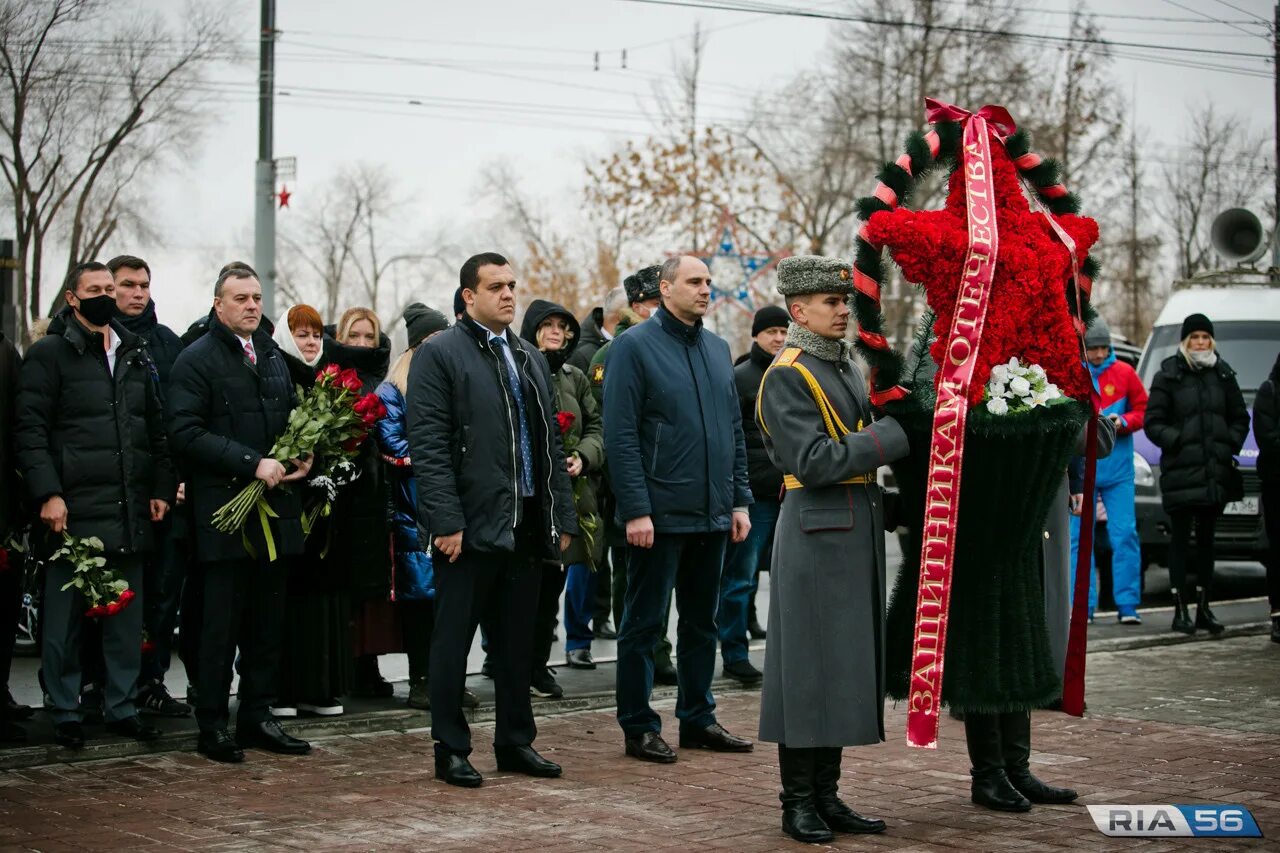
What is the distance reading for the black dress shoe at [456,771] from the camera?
22.9 ft

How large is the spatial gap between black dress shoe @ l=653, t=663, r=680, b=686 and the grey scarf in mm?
3693

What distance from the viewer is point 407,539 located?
8680 millimetres

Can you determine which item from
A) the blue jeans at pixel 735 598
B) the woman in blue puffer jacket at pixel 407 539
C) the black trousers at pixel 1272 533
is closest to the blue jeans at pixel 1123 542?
the black trousers at pixel 1272 533

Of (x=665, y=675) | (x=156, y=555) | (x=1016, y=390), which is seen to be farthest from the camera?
(x=665, y=675)

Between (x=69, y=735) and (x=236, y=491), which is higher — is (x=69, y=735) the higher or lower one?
the lower one

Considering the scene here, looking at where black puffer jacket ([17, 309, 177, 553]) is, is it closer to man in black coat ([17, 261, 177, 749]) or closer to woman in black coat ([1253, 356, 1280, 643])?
man in black coat ([17, 261, 177, 749])

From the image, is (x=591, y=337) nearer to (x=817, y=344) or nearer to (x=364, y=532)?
(x=364, y=532)

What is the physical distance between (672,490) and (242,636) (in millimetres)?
2244

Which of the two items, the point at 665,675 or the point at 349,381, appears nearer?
the point at 349,381

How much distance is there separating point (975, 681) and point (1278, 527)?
641 cm

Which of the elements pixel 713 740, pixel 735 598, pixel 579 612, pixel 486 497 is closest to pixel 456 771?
pixel 486 497

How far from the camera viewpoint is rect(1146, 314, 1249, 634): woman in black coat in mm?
11984

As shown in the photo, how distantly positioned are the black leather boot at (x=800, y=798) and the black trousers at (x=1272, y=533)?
6.71 metres

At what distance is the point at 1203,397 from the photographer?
1216 centimetres
